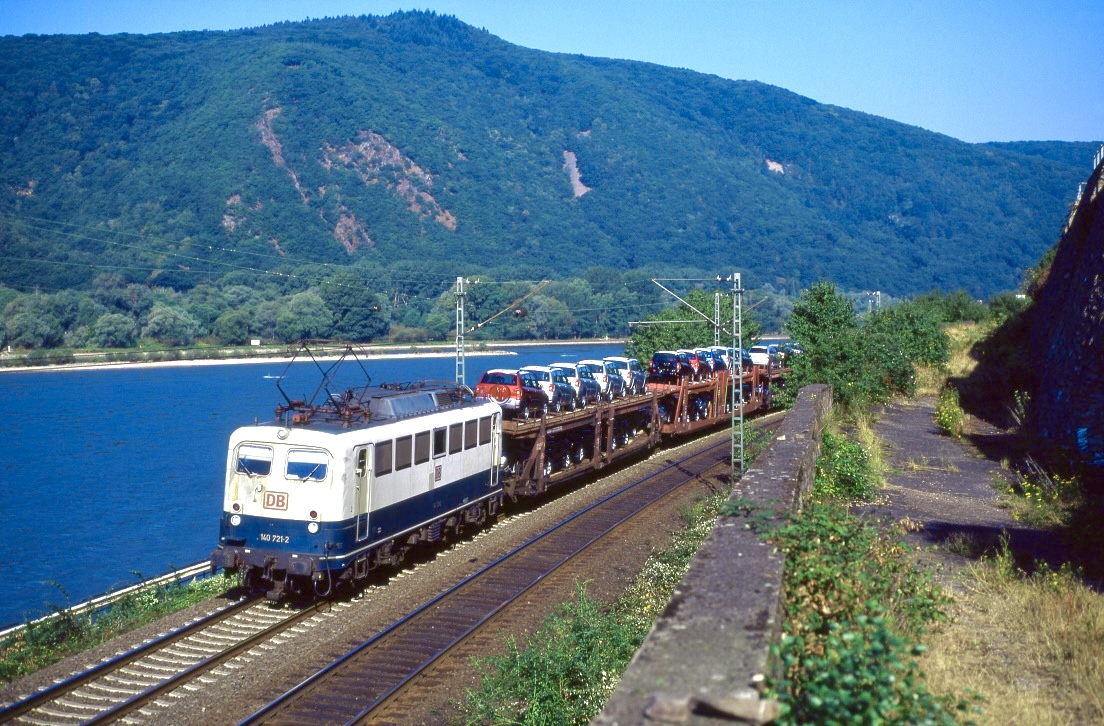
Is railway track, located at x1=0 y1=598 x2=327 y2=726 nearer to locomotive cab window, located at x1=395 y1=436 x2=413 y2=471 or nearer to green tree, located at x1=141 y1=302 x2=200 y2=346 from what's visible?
locomotive cab window, located at x1=395 y1=436 x2=413 y2=471

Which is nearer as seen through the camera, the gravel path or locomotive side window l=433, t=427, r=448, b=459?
the gravel path

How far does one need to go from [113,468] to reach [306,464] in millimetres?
45435

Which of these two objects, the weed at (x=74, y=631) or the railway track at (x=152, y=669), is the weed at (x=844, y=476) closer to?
the railway track at (x=152, y=669)

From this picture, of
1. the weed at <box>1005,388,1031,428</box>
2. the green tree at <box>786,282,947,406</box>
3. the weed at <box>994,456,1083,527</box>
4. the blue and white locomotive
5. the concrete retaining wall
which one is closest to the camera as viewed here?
the concrete retaining wall

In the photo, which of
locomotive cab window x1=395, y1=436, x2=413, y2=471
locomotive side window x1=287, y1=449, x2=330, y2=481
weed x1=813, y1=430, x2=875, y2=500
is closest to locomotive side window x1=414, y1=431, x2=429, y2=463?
locomotive cab window x1=395, y1=436, x2=413, y2=471

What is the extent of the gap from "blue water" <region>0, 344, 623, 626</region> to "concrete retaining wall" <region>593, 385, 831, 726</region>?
48.7 ft

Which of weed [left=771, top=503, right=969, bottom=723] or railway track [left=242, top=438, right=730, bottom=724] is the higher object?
weed [left=771, top=503, right=969, bottom=723]

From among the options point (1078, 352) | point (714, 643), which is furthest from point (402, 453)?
point (1078, 352)

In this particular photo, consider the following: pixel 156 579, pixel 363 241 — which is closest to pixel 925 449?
pixel 156 579

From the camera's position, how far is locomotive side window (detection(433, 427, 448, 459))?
1766 centimetres

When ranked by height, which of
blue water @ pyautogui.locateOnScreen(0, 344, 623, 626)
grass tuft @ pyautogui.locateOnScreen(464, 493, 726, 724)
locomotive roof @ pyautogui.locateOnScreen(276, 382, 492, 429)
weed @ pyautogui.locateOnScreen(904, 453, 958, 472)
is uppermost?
locomotive roof @ pyautogui.locateOnScreen(276, 382, 492, 429)

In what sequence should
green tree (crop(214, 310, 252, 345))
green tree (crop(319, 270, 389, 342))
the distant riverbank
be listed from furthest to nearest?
green tree (crop(214, 310, 252, 345))
the distant riverbank
green tree (crop(319, 270, 389, 342))

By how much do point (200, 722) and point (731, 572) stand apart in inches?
272

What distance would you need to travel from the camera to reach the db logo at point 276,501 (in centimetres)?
1482
